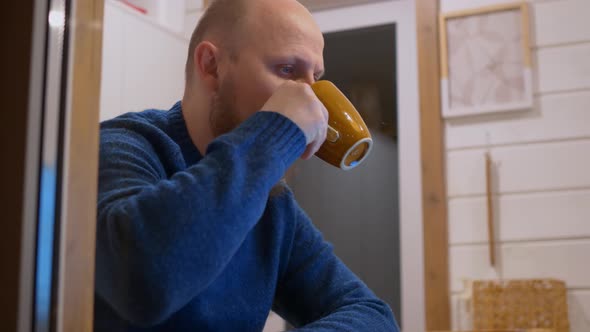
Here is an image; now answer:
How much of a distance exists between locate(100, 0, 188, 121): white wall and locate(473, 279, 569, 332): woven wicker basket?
104cm

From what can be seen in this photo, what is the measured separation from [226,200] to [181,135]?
0.61ft

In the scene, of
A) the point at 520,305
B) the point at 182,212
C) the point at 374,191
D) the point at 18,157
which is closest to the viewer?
the point at 18,157

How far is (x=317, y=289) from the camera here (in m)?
0.72

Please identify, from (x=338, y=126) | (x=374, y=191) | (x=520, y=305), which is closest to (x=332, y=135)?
(x=338, y=126)

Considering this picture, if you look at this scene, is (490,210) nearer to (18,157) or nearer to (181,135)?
(181,135)

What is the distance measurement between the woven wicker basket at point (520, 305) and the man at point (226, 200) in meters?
1.07

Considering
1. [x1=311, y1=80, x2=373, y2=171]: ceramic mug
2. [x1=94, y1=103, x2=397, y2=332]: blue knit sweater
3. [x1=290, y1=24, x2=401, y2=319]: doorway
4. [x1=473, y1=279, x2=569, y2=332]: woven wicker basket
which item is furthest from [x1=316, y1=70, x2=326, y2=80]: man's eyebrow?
[x1=473, y1=279, x2=569, y2=332]: woven wicker basket

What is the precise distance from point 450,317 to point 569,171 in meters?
0.46

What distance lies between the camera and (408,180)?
6.00 feet

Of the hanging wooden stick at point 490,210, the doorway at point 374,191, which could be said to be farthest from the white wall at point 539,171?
the doorway at point 374,191

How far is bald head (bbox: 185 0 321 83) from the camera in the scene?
1.99ft

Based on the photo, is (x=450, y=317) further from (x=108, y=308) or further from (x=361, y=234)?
(x=108, y=308)

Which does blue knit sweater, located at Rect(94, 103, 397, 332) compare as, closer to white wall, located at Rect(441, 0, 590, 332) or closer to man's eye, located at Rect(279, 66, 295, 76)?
man's eye, located at Rect(279, 66, 295, 76)

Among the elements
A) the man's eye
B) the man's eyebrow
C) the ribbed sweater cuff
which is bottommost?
the ribbed sweater cuff
